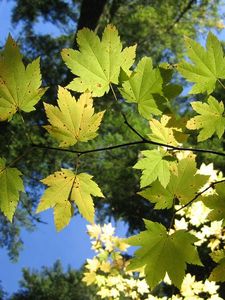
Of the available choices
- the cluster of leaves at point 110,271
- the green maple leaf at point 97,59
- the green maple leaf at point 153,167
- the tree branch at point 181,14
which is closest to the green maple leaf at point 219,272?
the green maple leaf at point 153,167

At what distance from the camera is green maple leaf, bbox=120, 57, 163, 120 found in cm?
92

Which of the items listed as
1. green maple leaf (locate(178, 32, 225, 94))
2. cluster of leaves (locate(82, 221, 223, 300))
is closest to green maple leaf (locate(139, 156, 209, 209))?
green maple leaf (locate(178, 32, 225, 94))

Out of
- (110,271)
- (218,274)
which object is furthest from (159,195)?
(110,271)

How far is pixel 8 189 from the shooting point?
2.92 feet

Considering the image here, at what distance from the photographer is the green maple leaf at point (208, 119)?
0.97 meters

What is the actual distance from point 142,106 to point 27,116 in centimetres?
579

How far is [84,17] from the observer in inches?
242

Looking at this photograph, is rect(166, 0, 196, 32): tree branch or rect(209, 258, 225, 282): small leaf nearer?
rect(209, 258, 225, 282): small leaf

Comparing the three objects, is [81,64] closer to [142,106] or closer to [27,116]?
[142,106]

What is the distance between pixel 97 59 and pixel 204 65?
268 mm

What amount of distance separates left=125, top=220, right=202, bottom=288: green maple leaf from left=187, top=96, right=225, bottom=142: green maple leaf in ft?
0.86

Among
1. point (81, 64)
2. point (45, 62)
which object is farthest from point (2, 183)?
point (45, 62)

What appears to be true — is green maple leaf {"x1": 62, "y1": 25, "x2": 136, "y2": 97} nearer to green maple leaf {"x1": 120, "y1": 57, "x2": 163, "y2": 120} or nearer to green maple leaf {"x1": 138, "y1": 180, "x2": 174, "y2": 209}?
green maple leaf {"x1": 120, "y1": 57, "x2": 163, "y2": 120}

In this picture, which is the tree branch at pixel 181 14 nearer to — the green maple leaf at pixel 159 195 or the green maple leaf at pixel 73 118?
the green maple leaf at pixel 159 195
